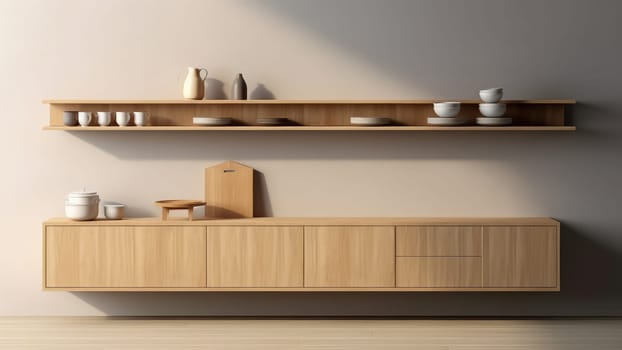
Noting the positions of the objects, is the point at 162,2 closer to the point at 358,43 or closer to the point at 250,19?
the point at 250,19

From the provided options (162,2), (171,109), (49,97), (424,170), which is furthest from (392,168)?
(49,97)

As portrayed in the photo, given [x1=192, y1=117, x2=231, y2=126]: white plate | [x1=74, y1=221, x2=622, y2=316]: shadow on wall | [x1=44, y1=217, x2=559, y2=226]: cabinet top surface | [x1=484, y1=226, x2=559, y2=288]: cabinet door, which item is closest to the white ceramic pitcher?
[x1=192, y1=117, x2=231, y2=126]: white plate

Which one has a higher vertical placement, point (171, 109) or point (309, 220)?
point (171, 109)

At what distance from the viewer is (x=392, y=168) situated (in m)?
5.37

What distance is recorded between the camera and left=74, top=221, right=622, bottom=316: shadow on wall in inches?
212

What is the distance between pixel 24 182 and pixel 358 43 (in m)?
2.30

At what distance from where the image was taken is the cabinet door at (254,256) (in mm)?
5059

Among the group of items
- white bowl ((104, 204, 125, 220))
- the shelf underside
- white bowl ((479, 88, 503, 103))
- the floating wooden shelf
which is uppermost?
white bowl ((479, 88, 503, 103))

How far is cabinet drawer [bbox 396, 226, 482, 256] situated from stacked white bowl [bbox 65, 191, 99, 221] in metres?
1.86

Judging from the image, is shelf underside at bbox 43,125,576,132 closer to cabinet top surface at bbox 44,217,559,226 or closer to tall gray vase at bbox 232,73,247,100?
tall gray vase at bbox 232,73,247,100

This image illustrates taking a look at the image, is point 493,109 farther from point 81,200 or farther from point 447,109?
point 81,200

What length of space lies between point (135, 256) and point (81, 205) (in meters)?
0.45

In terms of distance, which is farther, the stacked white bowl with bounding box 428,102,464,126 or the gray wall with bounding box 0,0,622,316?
the gray wall with bounding box 0,0,622,316

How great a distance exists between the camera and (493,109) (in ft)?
16.7
